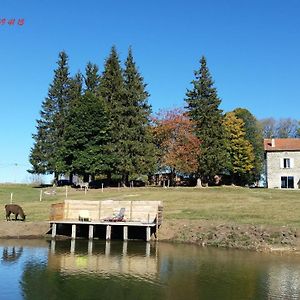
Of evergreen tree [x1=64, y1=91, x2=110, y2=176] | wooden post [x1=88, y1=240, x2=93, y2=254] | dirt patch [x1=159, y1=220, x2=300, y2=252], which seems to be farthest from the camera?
evergreen tree [x1=64, y1=91, x2=110, y2=176]

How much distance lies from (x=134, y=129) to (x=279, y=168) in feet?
67.0

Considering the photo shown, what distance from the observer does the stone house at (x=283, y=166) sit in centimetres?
5966

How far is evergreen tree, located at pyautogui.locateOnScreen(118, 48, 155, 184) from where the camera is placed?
5453 cm

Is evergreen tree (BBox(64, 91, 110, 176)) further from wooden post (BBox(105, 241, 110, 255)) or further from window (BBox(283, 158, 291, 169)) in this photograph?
wooden post (BBox(105, 241, 110, 255))

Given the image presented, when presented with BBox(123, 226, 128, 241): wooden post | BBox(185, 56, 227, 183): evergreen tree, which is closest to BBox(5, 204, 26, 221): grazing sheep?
BBox(123, 226, 128, 241): wooden post

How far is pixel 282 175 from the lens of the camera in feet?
197

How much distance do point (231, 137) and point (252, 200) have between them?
99.9ft

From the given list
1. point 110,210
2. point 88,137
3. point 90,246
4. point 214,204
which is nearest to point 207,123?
point 88,137

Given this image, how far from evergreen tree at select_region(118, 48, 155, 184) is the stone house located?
656 inches

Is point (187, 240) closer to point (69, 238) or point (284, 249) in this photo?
point (284, 249)

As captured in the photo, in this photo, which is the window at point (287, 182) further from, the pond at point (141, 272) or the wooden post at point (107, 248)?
the wooden post at point (107, 248)

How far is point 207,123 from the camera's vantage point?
57.6 m

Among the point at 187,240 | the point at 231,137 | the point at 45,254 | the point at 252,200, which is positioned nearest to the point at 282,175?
the point at 231,137

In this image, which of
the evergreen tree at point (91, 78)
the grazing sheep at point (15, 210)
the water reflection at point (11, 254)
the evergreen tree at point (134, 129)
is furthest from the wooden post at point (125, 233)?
the evergreen tree at point (91, 78)
